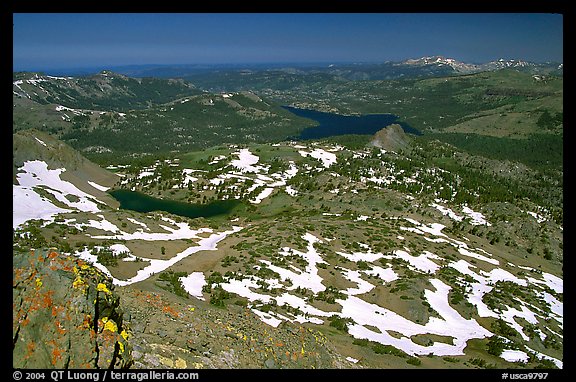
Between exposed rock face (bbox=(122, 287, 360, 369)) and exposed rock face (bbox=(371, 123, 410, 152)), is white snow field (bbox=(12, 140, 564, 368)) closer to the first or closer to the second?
exposed rock face (bbox=(122, 287, 360, 369))

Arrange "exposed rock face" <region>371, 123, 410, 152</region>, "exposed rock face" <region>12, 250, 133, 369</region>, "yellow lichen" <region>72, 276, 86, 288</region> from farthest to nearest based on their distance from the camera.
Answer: "exposed rock face" <region>371, 123, 410, 152</region>
"yellow lichen" <region>72, 276, 86, 288</region>
"exposed rock face" <region>12, 250, 133, 369</region>

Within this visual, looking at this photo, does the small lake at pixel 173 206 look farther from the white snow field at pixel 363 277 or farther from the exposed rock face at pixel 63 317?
the exposed rock face at pixel 63 317

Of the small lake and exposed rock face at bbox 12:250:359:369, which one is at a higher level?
exposed rock face at bbox 12:250:359:369

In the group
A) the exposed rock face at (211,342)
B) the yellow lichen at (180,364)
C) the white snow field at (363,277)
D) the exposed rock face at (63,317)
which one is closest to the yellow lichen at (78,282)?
the exposed rock face at (63,317)

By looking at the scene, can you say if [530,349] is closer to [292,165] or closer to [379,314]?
[379,314]

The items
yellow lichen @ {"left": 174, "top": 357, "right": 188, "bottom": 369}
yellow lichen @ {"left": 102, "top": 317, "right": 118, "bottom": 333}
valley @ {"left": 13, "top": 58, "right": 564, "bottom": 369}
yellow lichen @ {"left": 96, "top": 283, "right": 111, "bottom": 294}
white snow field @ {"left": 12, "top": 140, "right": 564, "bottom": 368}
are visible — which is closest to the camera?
yellow lichen @ {"left": 102, "top": 317, "right": 118, "bottom": 333}

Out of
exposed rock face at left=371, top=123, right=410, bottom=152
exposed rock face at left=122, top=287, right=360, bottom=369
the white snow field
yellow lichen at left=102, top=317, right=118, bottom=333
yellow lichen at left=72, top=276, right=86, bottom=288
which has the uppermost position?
exposed rock face at left=371, top=123, right=410, bottom=152

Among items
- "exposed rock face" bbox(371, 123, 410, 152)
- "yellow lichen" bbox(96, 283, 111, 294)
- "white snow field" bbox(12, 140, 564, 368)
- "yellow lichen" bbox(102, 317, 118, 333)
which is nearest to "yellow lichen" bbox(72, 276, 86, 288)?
"yellow lichen" bbox(96, 283, 111, 294)
